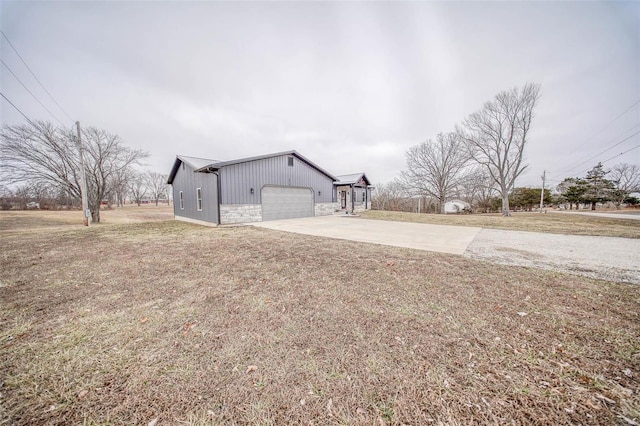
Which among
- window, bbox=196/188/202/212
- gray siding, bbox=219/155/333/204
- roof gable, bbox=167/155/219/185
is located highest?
roof gable, bbox=167/155/219/185

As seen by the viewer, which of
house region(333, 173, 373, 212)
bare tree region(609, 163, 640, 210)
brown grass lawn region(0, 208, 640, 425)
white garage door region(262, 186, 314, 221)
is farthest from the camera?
bare tree region(609, 163, 640, 210)

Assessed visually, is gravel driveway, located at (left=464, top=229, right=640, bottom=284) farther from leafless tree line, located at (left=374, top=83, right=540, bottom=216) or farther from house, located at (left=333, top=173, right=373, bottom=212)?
house, located at (left=333, top=173, right=373, bottom=212)

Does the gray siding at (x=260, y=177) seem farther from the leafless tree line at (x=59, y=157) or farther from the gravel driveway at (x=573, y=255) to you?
the gravel driveway at (x=573, y=255)

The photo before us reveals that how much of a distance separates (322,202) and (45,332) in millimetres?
15204

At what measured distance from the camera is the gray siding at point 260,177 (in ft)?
38.5

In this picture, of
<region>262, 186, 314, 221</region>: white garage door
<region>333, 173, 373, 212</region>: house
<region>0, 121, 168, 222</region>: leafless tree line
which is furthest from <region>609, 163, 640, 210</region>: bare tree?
<region>0, 121, 168, 222</region>: leafless tree line

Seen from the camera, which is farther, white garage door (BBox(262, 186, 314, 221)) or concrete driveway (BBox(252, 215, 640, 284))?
white garage door (BBox(262, 186, 314, 221))

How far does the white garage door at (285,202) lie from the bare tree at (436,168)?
15848 millimetres

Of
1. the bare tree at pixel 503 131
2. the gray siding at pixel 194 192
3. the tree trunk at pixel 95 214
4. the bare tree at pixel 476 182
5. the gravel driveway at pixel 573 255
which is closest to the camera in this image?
the gravel driveway at pixel 573 255

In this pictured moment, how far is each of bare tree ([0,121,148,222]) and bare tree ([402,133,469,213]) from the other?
91.4 ft

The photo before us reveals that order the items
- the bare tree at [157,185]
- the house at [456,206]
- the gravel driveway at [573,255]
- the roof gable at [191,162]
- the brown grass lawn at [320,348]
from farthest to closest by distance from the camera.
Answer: the bare tree at [157,185] → the house at [456,206] → the roof gable at [191,162] → the gravel driveway at [573,255] → the brown grass lawn at [320,348]

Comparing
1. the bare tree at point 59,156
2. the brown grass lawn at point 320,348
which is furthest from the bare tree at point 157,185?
the brown grass lawn at point 320,348

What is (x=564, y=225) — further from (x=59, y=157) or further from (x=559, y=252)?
(x=59, y=157)

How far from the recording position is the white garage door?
13.5m
